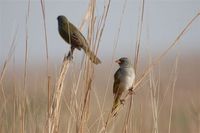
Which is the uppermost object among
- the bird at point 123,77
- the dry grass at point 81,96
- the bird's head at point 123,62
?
the bird's head at point 123,62

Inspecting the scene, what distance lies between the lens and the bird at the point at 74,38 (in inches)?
136

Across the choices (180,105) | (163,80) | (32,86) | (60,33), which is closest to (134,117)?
(163,80)

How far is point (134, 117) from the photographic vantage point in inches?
160

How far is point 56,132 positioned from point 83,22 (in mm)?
661

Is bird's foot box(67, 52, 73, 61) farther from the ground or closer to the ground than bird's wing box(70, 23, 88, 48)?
closer to the ground

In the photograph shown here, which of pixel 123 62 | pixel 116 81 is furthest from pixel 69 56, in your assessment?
pixel 123 62

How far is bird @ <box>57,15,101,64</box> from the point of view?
3457 mm

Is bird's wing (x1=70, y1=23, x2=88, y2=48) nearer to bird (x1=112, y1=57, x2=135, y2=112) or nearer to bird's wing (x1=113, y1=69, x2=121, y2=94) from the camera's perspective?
bird (x1=112, y1=57, x2=135, y2=112)

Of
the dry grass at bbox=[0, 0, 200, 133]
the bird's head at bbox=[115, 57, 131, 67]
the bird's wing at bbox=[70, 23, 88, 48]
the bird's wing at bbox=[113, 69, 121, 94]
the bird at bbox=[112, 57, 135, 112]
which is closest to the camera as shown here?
the dry grass at bbox=[0, 0, 200, 133]

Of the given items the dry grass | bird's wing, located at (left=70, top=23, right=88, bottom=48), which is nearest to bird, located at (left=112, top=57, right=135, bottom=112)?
bird's wing, located at (left=70, top=23, right=88, bottom=48)

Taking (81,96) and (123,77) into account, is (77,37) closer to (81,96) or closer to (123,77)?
(123,77)

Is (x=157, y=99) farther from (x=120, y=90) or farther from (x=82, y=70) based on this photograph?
(x=120, y=90)

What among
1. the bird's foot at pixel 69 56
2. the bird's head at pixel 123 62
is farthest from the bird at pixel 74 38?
the bird's head at pixel 123 62

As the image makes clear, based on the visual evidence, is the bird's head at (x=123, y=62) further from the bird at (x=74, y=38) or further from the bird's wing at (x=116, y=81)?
the bird at (x=74, y=38)
